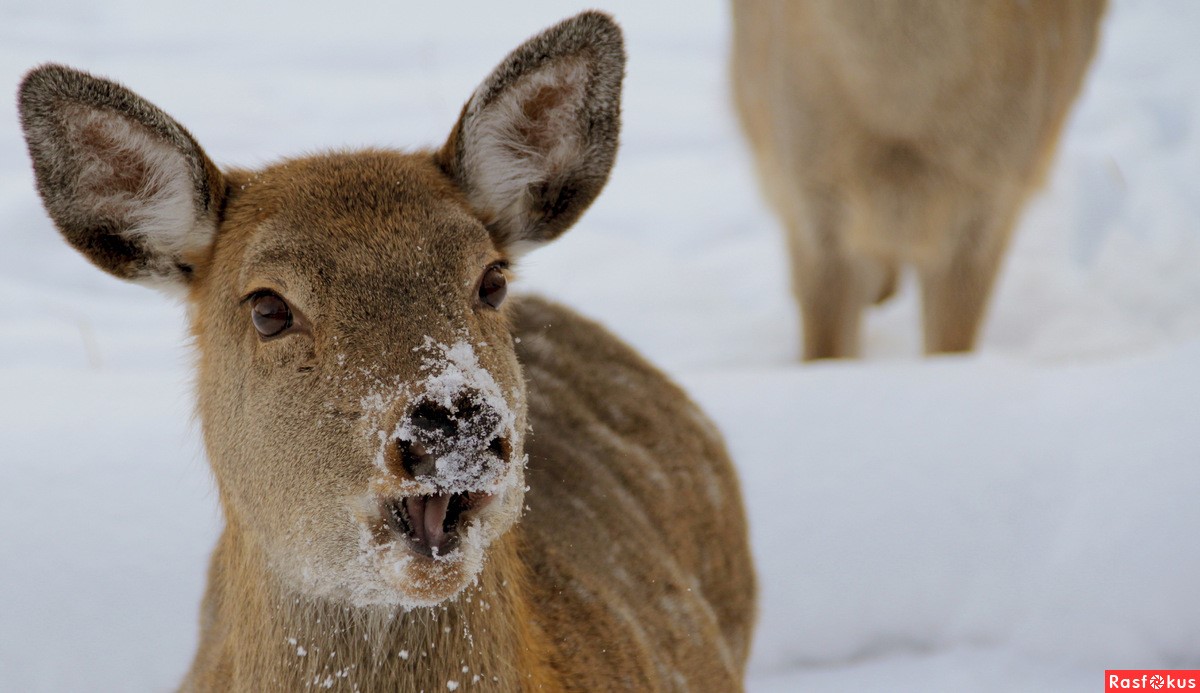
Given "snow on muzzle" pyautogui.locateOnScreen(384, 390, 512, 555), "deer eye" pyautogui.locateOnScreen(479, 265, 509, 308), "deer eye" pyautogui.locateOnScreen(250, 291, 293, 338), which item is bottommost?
"snow on muzzle" pyautogui.locateOnScreen(384, 390, 512, 555)

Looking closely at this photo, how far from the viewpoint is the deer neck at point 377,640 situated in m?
2.17

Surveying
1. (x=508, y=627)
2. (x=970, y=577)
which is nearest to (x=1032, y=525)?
(x=970, y=577)

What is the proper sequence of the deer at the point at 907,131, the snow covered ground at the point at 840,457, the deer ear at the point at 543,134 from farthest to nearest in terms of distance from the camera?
the deer at the point at 907,131 < the snow covered ground at the point at 840,457 < the deer ear at the point at 543,134

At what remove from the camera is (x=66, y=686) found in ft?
Answer: 10.5

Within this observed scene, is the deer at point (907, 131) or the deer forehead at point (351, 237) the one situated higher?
the deer at point (907, 131)

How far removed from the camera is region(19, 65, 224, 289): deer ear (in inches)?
84.6

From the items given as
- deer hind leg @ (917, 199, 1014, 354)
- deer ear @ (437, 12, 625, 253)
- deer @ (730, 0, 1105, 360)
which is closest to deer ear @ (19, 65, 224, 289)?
deer ear @ (437, 12, 625, 253)

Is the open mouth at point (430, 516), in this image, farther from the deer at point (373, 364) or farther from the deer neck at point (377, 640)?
the deer neck at point (377, 640)

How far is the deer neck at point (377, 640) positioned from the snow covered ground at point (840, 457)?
0.48 metres

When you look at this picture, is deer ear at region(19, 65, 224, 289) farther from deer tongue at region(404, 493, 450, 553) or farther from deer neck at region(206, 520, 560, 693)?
deer tongue at region(404, 493, 450, 553)

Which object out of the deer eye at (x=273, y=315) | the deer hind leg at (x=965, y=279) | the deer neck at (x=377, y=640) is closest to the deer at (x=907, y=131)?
the deer hind leg at (x=965, y=279)

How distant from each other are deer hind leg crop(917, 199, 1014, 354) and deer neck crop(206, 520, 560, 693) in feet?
12.4

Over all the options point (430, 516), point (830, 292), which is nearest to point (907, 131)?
point (830, 292)

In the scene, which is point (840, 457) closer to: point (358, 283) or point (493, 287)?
point (493, 287)
